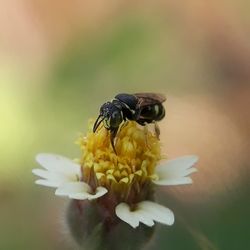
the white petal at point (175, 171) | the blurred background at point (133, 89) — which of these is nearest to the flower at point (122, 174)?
the white petal at point (175, 171)

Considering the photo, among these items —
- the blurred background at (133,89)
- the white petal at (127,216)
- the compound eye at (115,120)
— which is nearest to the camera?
the white petal at (127,216)

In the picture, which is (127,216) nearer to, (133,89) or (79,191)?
(79,191)

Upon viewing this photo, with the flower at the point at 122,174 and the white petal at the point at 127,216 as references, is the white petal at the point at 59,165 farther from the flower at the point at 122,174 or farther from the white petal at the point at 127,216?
the white petal at the point at 127,216

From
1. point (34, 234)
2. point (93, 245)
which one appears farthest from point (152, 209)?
point (34, 234)

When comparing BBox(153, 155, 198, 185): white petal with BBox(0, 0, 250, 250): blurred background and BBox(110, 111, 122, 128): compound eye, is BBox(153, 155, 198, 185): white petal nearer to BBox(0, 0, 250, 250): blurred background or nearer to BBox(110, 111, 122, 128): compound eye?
BBox(110, 111, 122, 128): compound eye

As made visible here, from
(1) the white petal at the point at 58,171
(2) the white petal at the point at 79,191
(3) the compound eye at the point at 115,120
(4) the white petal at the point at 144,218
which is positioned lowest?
(4) the white petal at the point at 144,218

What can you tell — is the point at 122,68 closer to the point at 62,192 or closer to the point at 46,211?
the point at 46,211
